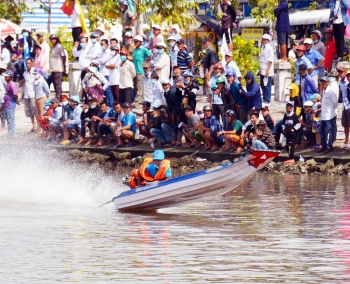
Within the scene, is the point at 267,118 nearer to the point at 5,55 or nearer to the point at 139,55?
the point at 139,55

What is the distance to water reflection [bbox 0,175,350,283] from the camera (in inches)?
535

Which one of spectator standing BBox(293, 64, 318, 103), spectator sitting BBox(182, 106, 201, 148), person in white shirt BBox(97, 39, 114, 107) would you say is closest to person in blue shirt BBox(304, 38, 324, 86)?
spectator standing BBox(293, 64, 318, 103)

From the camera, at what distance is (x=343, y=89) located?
79.9 feet

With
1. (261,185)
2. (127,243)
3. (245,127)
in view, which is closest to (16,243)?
(127,243)

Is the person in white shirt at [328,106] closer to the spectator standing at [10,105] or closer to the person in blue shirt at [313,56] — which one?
the person in blue shirt at [313,56]

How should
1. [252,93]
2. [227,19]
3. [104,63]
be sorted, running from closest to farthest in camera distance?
1. [252,93]
2. [227,19]
3. [104,63]

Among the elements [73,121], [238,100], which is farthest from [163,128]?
[73,121]

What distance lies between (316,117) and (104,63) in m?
7.92

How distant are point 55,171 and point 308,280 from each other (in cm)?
1539

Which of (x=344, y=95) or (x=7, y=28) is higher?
(x=7, y=28)

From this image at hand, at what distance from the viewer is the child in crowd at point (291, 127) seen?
2477cm

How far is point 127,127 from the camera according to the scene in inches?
1134

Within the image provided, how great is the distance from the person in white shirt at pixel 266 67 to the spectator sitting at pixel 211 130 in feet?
9.16

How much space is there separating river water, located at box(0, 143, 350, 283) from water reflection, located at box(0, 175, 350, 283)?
0.01 meters
